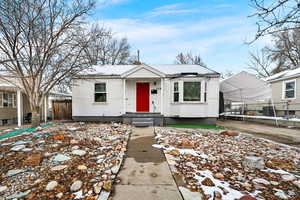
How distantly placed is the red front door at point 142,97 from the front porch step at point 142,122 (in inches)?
51.1

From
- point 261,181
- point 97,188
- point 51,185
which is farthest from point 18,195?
point 261,181

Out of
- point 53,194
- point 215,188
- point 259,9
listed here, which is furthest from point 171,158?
point 259,9

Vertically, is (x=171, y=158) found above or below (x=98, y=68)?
below

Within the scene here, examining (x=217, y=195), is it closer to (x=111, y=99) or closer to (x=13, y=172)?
(x=13, y=172)

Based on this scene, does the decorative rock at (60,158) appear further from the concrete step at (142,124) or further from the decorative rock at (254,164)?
the decorative rock at (254,164)

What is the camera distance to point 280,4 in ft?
9.43

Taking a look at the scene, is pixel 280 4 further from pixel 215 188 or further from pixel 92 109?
pixel 92 109

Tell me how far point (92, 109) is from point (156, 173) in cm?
701

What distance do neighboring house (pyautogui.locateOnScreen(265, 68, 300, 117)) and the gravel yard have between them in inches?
293

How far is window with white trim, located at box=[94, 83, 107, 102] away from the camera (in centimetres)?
842

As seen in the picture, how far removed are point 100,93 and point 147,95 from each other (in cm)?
315

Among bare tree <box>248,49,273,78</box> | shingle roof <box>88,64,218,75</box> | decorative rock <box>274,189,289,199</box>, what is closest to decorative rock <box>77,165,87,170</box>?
decorative rock <box>274,189,289,199</box>

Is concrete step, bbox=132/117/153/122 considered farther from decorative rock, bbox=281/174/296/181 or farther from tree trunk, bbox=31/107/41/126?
decorative rock, bbox=281/174/296/181

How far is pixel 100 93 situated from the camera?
27.7 feet
